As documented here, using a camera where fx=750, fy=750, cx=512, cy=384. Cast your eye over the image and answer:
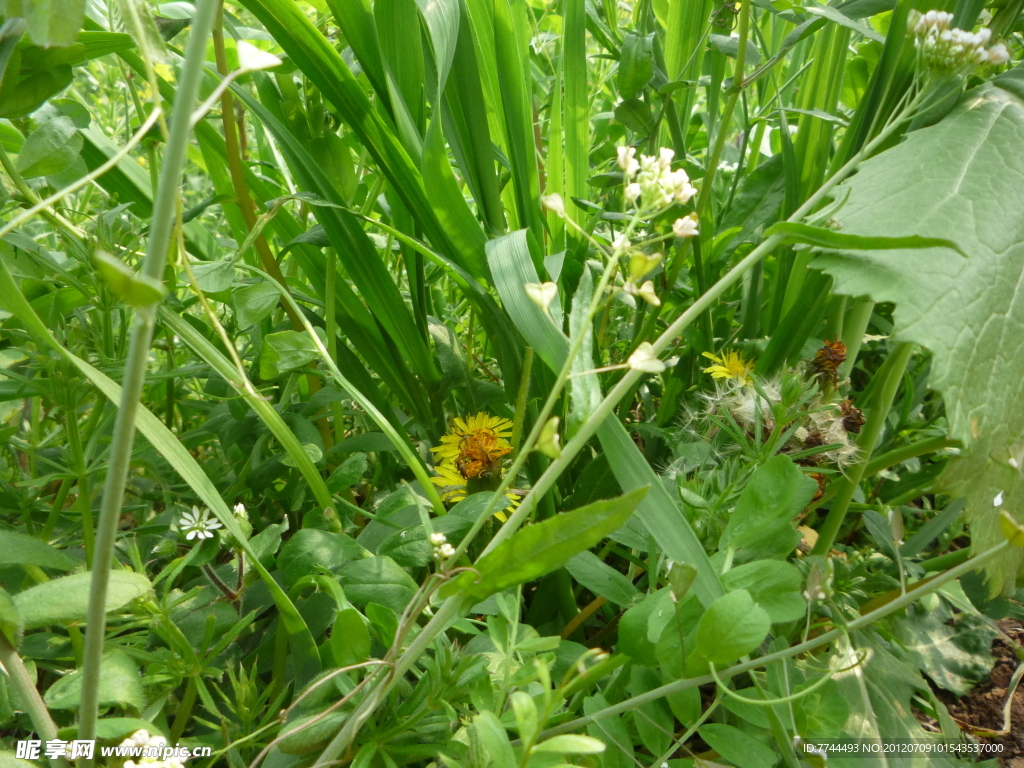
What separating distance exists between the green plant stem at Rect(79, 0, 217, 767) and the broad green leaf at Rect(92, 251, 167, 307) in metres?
0.02

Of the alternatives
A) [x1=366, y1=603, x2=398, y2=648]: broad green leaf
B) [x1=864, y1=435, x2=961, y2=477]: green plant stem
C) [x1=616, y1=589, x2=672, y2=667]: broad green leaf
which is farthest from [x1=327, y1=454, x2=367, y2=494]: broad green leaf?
[x1=864, y1=435, x2=961, y2=477]: green plant stem

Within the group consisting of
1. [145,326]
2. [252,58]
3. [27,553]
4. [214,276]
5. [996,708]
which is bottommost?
[996,708]

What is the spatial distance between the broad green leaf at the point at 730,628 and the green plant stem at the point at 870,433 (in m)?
0.30

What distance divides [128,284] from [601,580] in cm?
52

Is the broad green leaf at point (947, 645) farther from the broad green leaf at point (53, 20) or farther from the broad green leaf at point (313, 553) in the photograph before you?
the broad green leaf at point (53, 20)

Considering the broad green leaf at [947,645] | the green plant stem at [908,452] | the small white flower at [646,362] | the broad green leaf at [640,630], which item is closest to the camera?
the small white flower at [646,362]

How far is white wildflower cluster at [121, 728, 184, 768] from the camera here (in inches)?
16.9

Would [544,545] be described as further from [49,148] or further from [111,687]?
[49,148]

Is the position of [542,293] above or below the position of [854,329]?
above

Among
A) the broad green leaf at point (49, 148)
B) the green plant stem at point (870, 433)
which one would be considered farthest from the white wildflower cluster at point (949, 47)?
the broad green leaf at point (49, 148)

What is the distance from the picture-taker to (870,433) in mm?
794

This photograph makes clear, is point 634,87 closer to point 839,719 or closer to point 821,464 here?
point 821,464

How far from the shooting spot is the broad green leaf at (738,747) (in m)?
0.58

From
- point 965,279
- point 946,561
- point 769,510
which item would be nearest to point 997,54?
point 965,279
